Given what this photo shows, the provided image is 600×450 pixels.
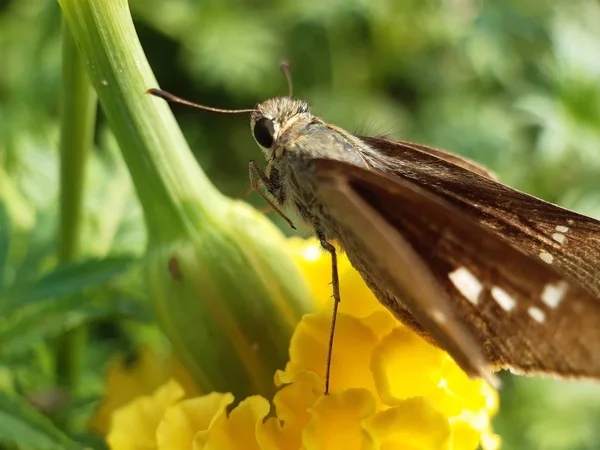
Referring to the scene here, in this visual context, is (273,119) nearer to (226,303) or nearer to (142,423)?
(226,303)

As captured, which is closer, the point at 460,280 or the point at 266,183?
the point at 460,280

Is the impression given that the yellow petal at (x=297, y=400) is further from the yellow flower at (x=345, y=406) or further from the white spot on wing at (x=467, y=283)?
the white spot on wing at (x=467, y=283)

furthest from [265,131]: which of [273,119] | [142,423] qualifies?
[142,423]

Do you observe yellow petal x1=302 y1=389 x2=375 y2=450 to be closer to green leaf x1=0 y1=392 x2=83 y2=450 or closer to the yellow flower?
the yellow flower

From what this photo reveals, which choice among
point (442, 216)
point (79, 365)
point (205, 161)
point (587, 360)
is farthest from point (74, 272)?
point (205, 161)

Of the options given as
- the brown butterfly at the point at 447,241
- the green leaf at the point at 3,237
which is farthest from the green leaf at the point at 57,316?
the brown butterfly at the point at 447,241

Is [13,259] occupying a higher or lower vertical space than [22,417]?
higher

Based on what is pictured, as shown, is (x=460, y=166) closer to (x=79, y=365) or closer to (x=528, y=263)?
(x=528, y=263)
